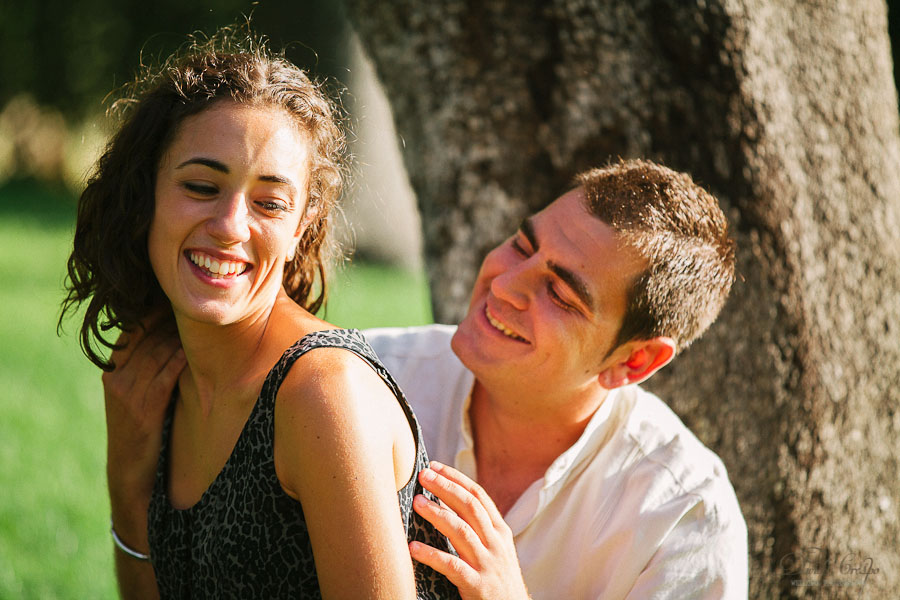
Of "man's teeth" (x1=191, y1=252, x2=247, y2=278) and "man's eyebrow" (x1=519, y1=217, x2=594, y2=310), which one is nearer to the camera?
"man's teeth" (x1=191, y1=252, x2=247, y2=278)

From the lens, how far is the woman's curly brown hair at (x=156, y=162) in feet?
7.48

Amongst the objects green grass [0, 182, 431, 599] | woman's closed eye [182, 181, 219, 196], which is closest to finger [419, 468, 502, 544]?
woman's closed eye [182, 181, 219, 196]

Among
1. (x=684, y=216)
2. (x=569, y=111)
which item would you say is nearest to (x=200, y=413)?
(x=684, y=216)

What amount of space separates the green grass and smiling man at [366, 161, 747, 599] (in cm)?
67

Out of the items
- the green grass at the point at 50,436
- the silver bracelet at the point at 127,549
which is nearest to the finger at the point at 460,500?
the green grass at the point at 50,436

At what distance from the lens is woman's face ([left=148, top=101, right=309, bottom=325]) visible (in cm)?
217

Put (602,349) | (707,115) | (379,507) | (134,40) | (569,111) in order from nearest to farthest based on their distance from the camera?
1. (379,507)
2. (602,349)
3. (707,115)
4. (569,111)
5. (134,40)

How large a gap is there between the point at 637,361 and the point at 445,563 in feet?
3.57

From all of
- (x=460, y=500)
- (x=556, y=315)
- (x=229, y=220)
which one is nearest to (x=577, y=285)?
(x=556, y=315)

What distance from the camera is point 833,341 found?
3330 millimetres

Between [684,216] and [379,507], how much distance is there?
4.80 ft

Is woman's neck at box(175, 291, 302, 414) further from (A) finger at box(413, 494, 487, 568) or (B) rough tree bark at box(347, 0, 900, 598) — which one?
(B) rough tree bark at box(347, 0, 900, 598)

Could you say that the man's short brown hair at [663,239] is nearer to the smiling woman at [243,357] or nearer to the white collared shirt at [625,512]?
the white collared shirt at [625,512]

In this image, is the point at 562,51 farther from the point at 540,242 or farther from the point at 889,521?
the point at 889,521
